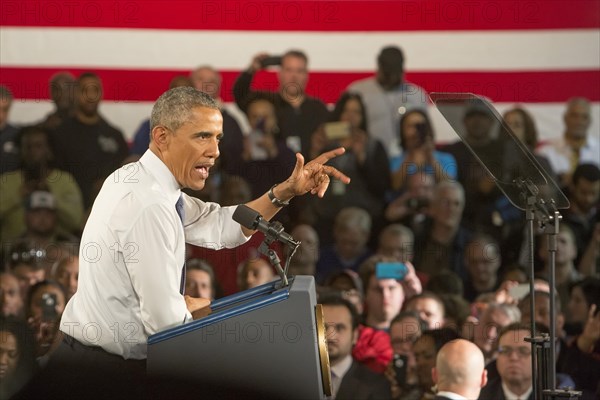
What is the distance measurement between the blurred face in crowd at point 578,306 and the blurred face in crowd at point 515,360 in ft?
2.62

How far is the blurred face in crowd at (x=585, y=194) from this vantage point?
560 centimetres

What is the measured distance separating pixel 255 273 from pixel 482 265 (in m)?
1.16

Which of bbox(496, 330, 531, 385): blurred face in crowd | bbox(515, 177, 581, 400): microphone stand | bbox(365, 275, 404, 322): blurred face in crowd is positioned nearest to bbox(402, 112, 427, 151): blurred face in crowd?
bbox(365, 275, 404, 322): blurred face in crowd

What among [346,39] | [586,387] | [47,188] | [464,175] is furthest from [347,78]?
[586,387]

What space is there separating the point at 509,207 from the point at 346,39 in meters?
1.45

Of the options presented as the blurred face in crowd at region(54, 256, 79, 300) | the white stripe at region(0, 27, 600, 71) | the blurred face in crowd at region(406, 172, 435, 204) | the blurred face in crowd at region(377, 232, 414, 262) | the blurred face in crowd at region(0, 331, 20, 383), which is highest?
the white stripe at region(0, 27, 600, 71)

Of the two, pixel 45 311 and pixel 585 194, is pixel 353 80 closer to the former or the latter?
pixel 585 194

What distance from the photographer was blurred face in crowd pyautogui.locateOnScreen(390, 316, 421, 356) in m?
4.62

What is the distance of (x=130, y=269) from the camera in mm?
2504

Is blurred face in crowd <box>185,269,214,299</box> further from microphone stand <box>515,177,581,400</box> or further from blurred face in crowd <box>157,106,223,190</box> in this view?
blurred face in crowd <box>157,106,223,190</box>

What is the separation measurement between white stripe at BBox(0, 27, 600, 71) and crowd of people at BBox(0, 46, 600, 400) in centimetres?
25

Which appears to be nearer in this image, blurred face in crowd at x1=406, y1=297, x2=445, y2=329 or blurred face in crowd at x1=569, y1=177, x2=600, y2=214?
blurred face in crowd at x1=406, y1=297, x2=445, y2=329

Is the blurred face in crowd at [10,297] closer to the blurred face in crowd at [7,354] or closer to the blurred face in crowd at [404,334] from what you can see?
the blurred face in crowd at [7,354]

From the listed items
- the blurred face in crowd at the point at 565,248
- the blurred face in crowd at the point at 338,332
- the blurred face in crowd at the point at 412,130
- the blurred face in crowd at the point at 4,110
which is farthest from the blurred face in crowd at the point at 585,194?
the blurred face in crowd at the point at 4,110
